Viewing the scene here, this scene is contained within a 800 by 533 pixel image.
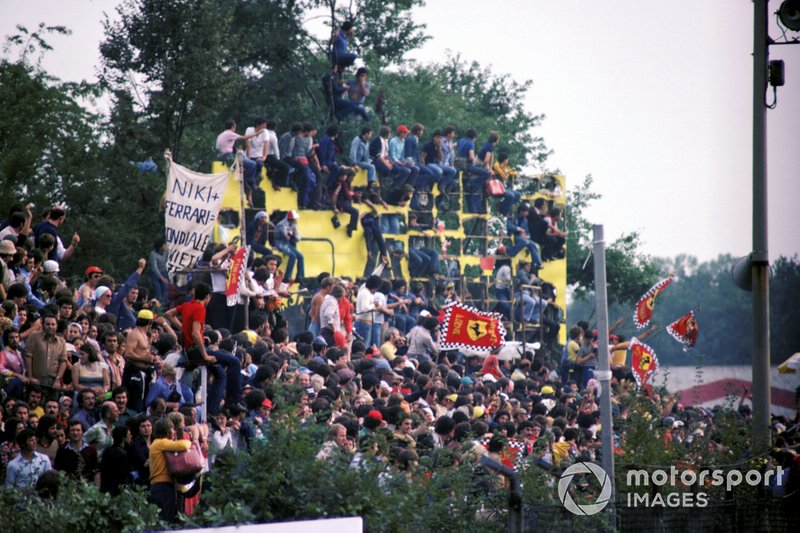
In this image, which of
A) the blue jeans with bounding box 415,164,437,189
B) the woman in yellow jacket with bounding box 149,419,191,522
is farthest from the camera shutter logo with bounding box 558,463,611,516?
the blue jeans with bounding box 415,164,437,189

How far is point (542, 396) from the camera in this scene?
23.2 m

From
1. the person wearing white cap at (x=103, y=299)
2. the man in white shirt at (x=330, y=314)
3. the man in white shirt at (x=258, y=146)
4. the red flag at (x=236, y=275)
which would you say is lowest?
the man in white shirt at (x=330, y=314)

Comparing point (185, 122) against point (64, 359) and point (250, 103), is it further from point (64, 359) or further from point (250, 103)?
point (64, 359)

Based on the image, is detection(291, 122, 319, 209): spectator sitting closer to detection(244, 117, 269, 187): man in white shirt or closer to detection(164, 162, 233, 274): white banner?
detection(244, 117, 269, 187): man in white shirt

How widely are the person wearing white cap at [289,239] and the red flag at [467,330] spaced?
423cm

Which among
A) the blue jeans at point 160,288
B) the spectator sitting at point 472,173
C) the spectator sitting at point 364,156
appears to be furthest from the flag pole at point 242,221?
the spectator sitting at point 472,173

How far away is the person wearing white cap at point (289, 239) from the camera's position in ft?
81.7

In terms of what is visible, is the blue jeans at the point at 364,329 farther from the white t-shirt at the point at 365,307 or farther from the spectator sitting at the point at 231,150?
the spectator sitting at the point at 231,150

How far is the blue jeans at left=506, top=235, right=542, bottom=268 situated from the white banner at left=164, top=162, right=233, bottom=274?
1215 cm

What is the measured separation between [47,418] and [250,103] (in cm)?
2933

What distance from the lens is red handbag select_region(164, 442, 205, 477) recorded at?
11.9 meters

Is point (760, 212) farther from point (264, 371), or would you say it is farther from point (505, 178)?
point (505, 178)

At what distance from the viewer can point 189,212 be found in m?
20.1

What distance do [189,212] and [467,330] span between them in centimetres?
499
